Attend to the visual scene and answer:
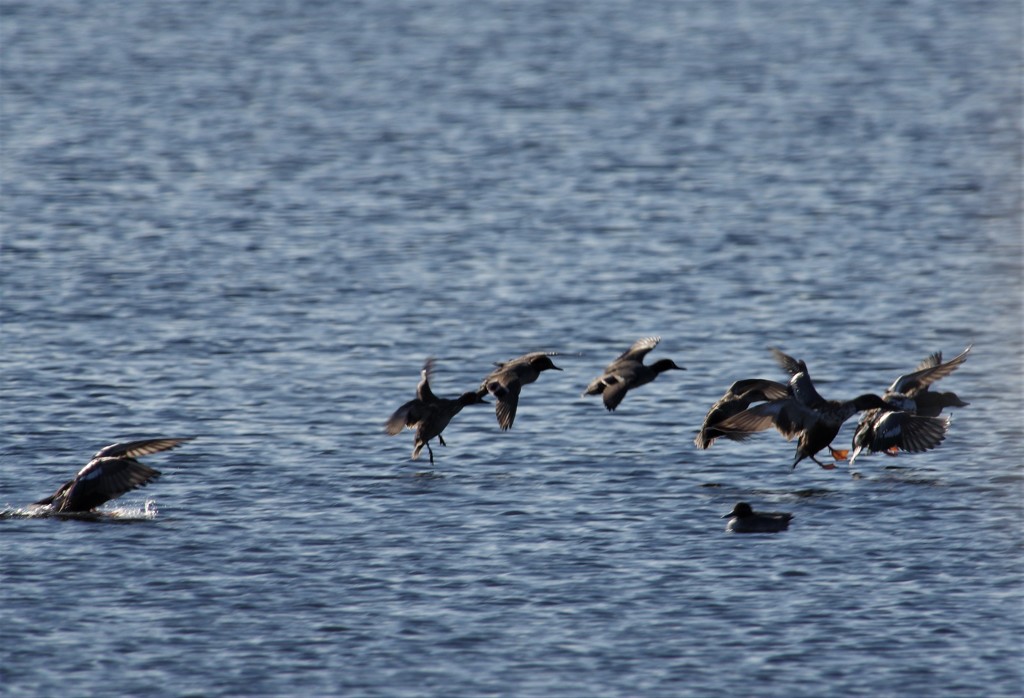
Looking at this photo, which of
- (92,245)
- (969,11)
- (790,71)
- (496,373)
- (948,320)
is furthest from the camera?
(969,11)

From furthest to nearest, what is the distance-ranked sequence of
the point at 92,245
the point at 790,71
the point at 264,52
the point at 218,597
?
the point at 264,52 → the point at 790,71 → the point at 92,245 → the point at 218,597

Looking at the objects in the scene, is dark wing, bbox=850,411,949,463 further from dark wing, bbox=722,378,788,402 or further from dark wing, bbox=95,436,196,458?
dark wing, bbox=95,436,196,458

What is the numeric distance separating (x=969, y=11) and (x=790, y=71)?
1982 centimetres

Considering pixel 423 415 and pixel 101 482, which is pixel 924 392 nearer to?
pixel 423 415

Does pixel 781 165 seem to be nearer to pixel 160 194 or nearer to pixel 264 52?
pixel 160 194

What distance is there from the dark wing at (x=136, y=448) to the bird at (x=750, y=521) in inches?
219

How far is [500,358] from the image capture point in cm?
2512

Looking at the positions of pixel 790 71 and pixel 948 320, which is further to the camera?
pixel 790 71

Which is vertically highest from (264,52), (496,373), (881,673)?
(264,52)

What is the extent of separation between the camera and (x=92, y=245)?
33844mm

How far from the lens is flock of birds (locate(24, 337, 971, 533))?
707 inches

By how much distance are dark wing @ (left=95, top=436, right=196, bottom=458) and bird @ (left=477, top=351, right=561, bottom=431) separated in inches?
133

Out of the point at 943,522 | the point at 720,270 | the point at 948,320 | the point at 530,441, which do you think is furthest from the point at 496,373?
the point at 720,270

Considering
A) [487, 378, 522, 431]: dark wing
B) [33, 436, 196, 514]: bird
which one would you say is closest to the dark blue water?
[33, 436, 196, 514]: bird
